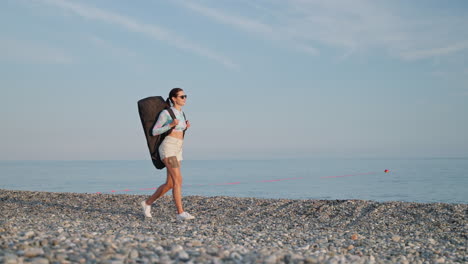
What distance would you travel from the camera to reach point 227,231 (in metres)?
7.05

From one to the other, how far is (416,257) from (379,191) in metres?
19.5

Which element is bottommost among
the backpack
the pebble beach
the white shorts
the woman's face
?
the pebble beach

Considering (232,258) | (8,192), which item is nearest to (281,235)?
(232,258)

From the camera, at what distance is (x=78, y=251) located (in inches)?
172

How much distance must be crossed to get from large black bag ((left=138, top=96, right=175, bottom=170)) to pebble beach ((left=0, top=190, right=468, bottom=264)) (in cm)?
130

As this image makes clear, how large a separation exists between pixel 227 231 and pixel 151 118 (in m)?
2.42

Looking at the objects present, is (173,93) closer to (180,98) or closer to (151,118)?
(180,98)

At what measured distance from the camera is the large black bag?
26.1 feet

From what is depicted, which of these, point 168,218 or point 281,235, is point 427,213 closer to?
point 281,235

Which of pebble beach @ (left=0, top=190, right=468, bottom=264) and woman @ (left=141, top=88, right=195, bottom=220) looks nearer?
pebble beach @ (left=0, top=190, right=468, bottom=264)

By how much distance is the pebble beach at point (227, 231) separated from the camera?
4.41 meters

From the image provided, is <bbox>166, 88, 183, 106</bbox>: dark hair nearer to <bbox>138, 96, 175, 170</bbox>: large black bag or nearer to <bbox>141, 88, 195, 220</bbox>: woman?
<bbox>141, 88, 195, 220</bbox>: woman

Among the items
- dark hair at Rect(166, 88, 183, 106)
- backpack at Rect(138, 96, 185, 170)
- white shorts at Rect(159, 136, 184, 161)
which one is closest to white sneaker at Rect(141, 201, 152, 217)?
backpack at Rect(138, 96, 185, 170)

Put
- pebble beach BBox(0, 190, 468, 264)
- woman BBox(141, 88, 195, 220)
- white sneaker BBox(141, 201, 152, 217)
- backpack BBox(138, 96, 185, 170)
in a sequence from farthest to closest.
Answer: white sneaker BBox(141, 201, 152, 217)
backpack BBox(138, 96, 185, 170)
woman BBox(141, 88, 195, 220)
pebble beach BBox(0, 190, 468, 264)
